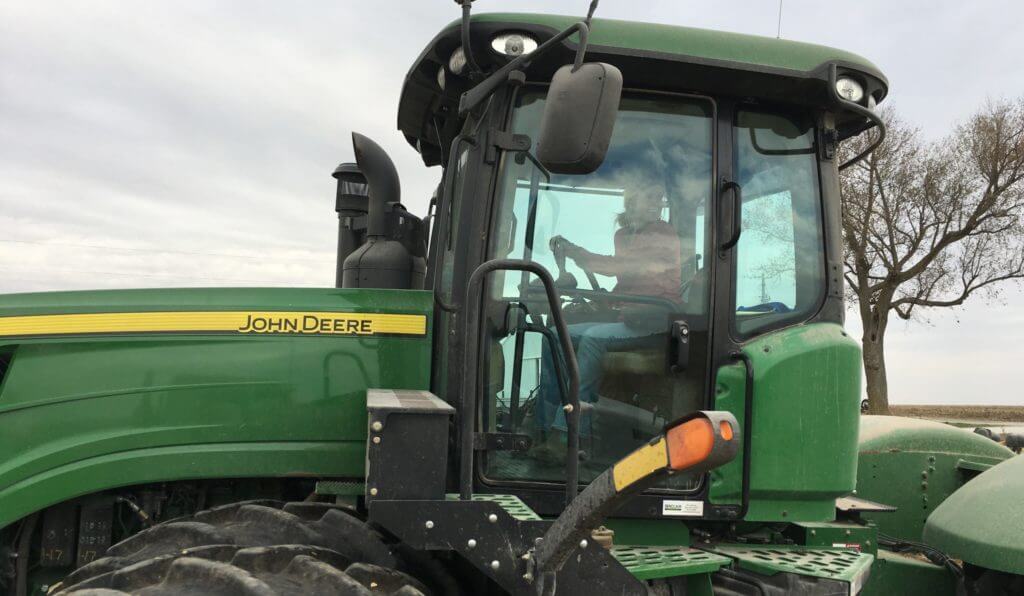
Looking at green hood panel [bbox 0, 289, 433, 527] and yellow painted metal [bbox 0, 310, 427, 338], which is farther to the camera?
yellow painted metal [bbox 0, 310, 427, 338]

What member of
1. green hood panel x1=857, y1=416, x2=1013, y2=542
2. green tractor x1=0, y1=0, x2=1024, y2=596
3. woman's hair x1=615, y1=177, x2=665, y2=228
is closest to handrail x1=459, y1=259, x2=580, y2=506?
green tractor x1=0, y1=0, x2=1024, y2=596

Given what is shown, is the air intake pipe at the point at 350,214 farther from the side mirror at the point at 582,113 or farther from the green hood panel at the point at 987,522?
the green hood panel at the point at 987,522

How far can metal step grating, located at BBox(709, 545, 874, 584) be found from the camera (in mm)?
3006

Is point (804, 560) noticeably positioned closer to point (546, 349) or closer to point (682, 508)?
point (682, 508)

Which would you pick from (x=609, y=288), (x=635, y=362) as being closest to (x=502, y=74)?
(x=609, y=288)

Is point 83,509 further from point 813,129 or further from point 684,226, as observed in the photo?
point 813,129

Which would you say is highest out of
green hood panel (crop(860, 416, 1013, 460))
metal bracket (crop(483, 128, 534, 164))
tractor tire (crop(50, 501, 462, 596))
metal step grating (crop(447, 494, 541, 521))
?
metal bracket (crop(483, 128, 534, 164))

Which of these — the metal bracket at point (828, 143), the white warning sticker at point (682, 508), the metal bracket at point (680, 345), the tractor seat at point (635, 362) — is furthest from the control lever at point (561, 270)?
the metal bracket at point (828, 143)

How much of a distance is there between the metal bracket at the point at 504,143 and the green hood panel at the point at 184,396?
68 cm

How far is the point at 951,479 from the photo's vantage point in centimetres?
462

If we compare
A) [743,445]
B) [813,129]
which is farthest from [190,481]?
[813,129]

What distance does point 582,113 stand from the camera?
7.95 ft

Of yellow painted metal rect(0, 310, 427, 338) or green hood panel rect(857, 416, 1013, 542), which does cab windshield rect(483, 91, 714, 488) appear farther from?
green hood panel rect(857, 416, 1013, 542)

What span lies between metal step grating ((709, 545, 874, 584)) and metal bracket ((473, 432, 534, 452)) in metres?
0.83
